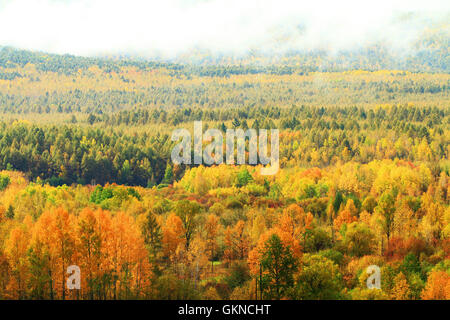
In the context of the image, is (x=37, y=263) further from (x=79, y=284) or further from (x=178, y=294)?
(x=178, y=294)

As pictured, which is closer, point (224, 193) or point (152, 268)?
point (152, 268)

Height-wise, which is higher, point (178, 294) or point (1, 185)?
→ point (1, 185)

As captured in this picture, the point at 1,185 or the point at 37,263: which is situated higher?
the point at 1,185

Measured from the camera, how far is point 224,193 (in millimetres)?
159250

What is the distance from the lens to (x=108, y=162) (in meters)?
200

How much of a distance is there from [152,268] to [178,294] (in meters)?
9.18

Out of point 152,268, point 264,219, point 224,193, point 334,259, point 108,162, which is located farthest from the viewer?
point 108,162
